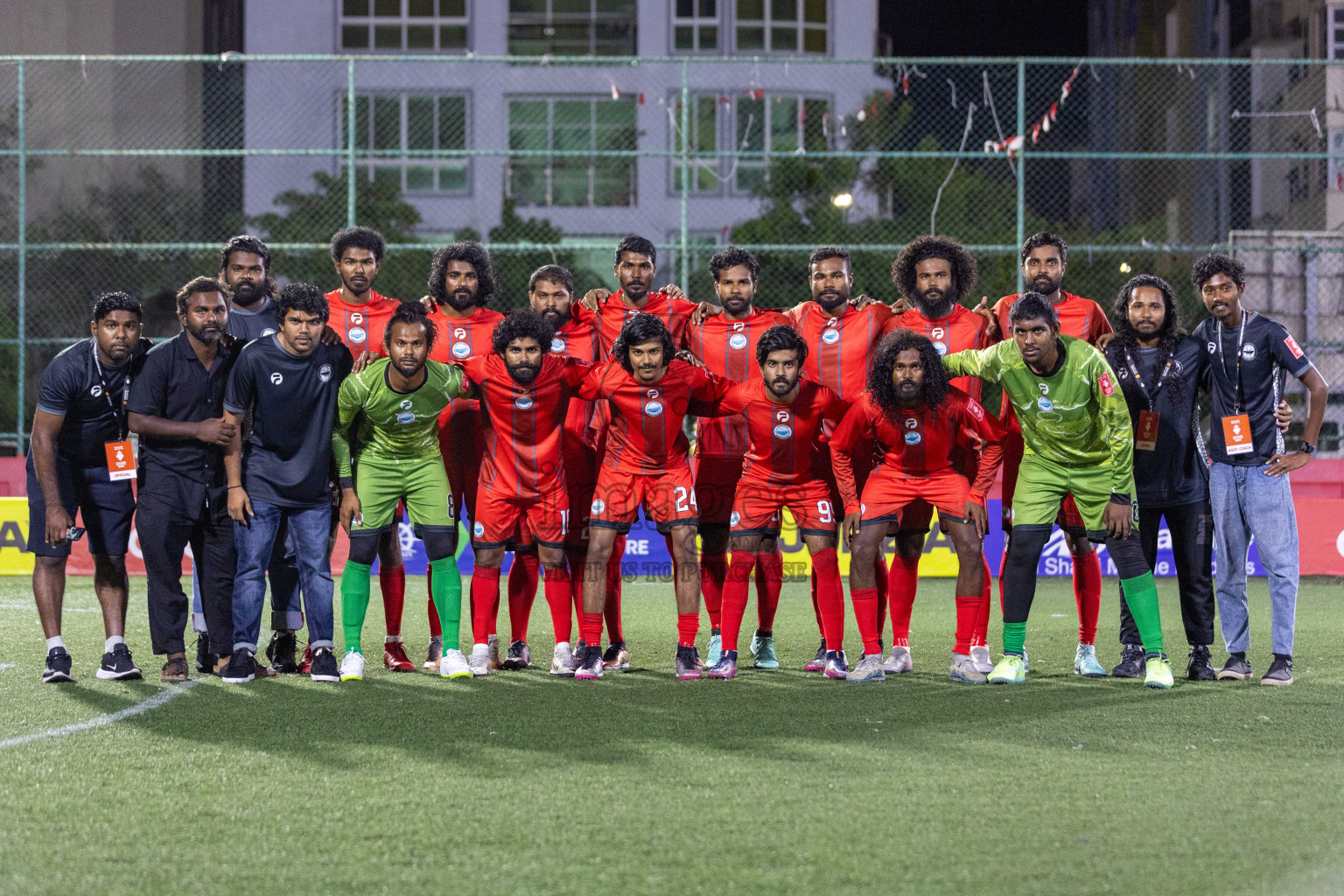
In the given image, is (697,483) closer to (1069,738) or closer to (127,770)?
(1069,738)

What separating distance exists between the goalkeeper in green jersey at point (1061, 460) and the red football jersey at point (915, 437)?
6.6 inches

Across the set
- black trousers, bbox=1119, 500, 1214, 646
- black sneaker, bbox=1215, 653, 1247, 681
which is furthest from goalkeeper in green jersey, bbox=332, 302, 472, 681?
black sneaker, bbox=1215, 653, 1247, 681

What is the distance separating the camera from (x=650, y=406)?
21.2 ft

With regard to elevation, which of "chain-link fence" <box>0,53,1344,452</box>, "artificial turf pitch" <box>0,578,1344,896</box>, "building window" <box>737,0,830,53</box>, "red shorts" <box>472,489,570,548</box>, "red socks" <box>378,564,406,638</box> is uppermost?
"building window" <box>737,0,830,53</box>

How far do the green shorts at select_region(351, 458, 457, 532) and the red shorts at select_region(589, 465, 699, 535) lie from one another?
28.2 inches

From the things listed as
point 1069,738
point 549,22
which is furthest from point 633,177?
point 1069,738

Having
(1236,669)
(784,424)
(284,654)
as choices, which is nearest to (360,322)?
(284,654)

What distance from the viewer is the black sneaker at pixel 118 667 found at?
633cm

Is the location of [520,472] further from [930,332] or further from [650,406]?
[930,332]

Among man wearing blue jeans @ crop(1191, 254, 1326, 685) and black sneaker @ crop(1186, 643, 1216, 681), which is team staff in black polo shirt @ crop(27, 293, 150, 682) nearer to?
black sneaker @ crop(1186, 643, 1216, 681)

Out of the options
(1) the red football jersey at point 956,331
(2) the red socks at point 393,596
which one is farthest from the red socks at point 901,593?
(2) the red socks at point 393,596

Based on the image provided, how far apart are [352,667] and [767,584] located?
199cm

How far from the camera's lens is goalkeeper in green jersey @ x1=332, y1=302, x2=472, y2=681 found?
20.8 ft

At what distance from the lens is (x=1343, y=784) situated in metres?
4.15
